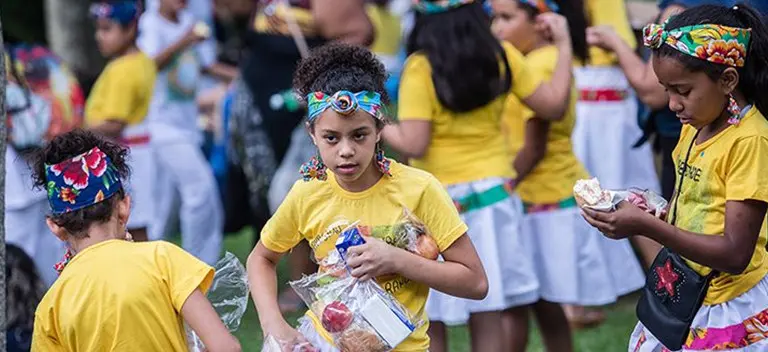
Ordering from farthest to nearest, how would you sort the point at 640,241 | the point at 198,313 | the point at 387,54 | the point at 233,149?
the point at 387,54, the point at 233,149, the point at 640,241, the point at 198,313

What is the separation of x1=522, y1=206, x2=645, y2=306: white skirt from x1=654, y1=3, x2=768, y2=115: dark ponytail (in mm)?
1952

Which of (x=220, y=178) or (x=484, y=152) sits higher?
(x=484, y=152)

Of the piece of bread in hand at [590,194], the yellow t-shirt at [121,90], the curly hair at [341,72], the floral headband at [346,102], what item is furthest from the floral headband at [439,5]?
the yellow t-shirt at [121,90]

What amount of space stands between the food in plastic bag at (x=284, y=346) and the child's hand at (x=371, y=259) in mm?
282

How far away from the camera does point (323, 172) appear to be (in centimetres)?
377

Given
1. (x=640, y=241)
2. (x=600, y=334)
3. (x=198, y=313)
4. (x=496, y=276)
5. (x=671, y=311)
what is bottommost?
(x=600, y=334)

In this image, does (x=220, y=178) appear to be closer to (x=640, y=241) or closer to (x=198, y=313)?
(x=640, y=241)

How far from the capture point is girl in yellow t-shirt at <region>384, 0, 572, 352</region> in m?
5.01

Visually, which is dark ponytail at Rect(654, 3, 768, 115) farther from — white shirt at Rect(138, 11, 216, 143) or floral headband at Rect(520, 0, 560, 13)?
white shirt at Rect(138, 11, 216, 143)

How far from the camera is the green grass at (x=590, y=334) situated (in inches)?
258

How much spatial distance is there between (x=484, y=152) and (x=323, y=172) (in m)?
1.51

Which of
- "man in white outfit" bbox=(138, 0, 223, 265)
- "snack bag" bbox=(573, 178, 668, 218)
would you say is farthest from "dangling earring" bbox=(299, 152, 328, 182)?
"man in white outfit" bbox=(138, 0, 223, 265)

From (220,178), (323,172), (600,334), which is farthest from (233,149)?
(323,172)

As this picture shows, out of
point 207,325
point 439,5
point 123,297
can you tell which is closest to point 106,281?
point 123,297
